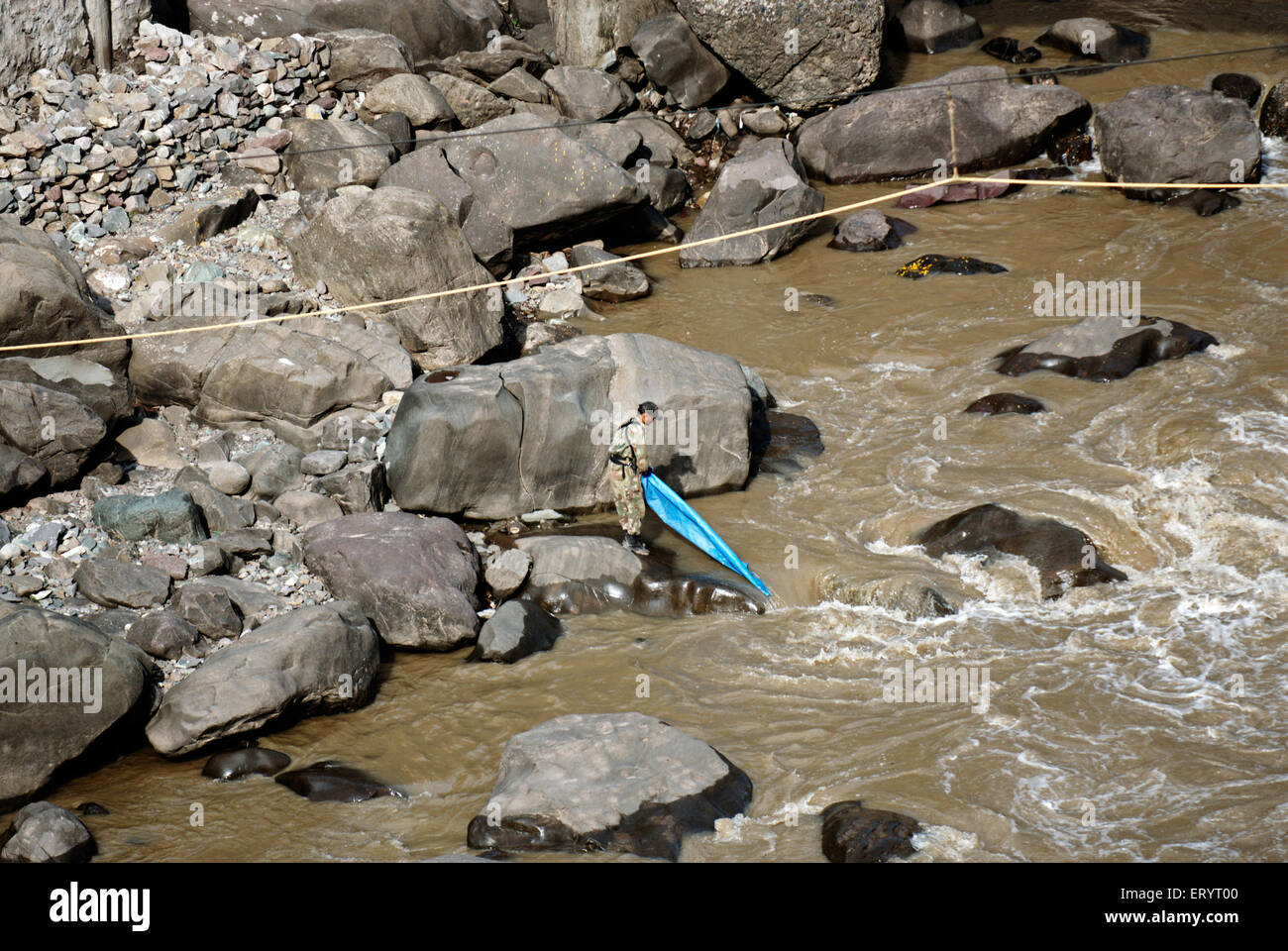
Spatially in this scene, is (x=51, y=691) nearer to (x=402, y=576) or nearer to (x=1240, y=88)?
(x=402, y=576)

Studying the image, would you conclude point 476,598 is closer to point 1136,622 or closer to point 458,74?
point 1136,622

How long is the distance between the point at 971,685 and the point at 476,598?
3.43 metres

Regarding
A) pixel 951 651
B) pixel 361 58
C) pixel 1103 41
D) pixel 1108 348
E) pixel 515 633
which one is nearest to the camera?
pixel 951 651

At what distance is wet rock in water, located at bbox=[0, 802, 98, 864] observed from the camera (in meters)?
5.69

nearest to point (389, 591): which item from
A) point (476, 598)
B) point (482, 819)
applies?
point (476, 598)

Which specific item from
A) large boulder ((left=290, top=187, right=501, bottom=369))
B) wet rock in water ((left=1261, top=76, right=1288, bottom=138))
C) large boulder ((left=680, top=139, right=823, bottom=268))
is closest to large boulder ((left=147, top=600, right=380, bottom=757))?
large boulder ((left=290, top=187, right=501, bottom=369))

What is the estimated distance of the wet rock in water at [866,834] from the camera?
5539mm

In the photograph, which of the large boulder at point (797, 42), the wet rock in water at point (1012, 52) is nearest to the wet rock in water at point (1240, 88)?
the wet rock in water at point (1012, 52)

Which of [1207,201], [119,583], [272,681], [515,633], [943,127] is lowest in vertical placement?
[515,633]

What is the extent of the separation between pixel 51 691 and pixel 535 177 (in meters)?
8.22

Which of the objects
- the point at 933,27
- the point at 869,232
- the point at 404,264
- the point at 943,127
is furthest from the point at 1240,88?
the point at 404,264

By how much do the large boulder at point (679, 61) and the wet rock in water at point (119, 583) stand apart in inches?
437

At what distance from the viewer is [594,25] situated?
53.0 ft

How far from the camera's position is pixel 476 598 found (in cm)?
812
